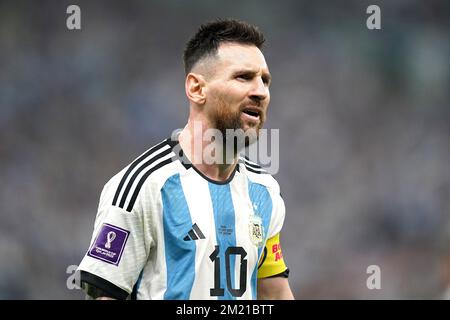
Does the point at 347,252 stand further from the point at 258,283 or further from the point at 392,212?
the point at 258,283

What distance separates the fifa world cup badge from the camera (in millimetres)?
3287

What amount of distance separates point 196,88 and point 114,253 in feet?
2.83

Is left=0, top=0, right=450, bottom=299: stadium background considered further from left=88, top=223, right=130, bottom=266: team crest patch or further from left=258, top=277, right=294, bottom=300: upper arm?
left=88, top=223, right=130, bottom=266: team crest patch

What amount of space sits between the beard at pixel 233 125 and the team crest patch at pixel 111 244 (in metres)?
0.65

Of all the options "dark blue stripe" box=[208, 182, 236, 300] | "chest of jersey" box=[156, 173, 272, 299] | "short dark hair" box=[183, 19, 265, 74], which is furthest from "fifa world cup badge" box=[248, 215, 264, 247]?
"short dark hair" box=[183, 19, 265, 74]

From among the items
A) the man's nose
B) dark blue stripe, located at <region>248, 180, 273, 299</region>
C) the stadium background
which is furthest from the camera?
the stadium background

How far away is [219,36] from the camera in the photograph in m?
3.35

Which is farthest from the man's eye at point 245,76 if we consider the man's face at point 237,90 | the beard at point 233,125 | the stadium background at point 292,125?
the stadium background at point 292,125

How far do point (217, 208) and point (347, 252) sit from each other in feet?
15.1

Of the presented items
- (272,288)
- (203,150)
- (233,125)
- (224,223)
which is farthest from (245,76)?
(272,288)

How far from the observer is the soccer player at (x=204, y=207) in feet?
9.87

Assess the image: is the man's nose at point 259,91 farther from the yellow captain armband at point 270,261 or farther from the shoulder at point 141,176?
the yellow captain armband at point 270,261

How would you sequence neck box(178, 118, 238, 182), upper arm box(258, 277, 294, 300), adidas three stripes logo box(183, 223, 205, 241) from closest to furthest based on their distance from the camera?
adidas three stripes logo box(183, 223, 205, 241)
neck box(178, 118, 238, 182)
upper arm box(258, 277, 294, 300)

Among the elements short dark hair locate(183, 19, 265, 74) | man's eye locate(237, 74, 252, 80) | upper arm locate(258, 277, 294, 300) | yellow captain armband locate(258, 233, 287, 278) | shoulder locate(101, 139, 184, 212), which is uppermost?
short dark hair locate(183, 19, 265, 74)
